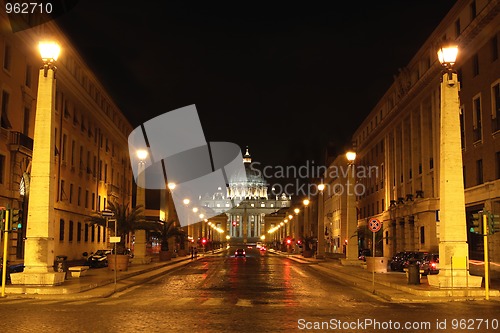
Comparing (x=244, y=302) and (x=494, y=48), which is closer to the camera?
(x=244, y=302)

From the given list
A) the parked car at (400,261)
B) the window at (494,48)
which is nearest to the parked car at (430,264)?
the parked car at (400,261)

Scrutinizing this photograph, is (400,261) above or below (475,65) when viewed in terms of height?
below

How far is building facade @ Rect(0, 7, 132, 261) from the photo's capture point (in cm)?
3641

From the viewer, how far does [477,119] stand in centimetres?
3875

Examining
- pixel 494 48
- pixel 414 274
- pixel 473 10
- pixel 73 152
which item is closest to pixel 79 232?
pixel 73 152

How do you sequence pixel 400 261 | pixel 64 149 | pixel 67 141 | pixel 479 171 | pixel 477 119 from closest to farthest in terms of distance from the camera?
1. pixel 400 261
2. pixel 479 171
3. pixel 477 119
4. pixel 64 149
5. pixel 67 141

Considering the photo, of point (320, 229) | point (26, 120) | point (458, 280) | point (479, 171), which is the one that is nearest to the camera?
point (458, 280)

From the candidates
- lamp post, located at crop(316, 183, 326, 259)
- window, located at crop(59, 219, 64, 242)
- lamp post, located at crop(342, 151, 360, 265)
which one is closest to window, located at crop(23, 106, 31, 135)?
window, located at crop(59, 219, 64, 242)

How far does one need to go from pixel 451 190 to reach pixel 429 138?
99.6ft

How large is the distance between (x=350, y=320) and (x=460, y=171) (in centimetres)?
952

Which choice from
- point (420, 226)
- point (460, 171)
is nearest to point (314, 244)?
point (420, 226)

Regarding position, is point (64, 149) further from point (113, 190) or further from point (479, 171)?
point (479, 171)

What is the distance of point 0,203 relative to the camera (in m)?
35.0

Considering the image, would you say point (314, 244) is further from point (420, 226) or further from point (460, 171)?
point (460, 171)
